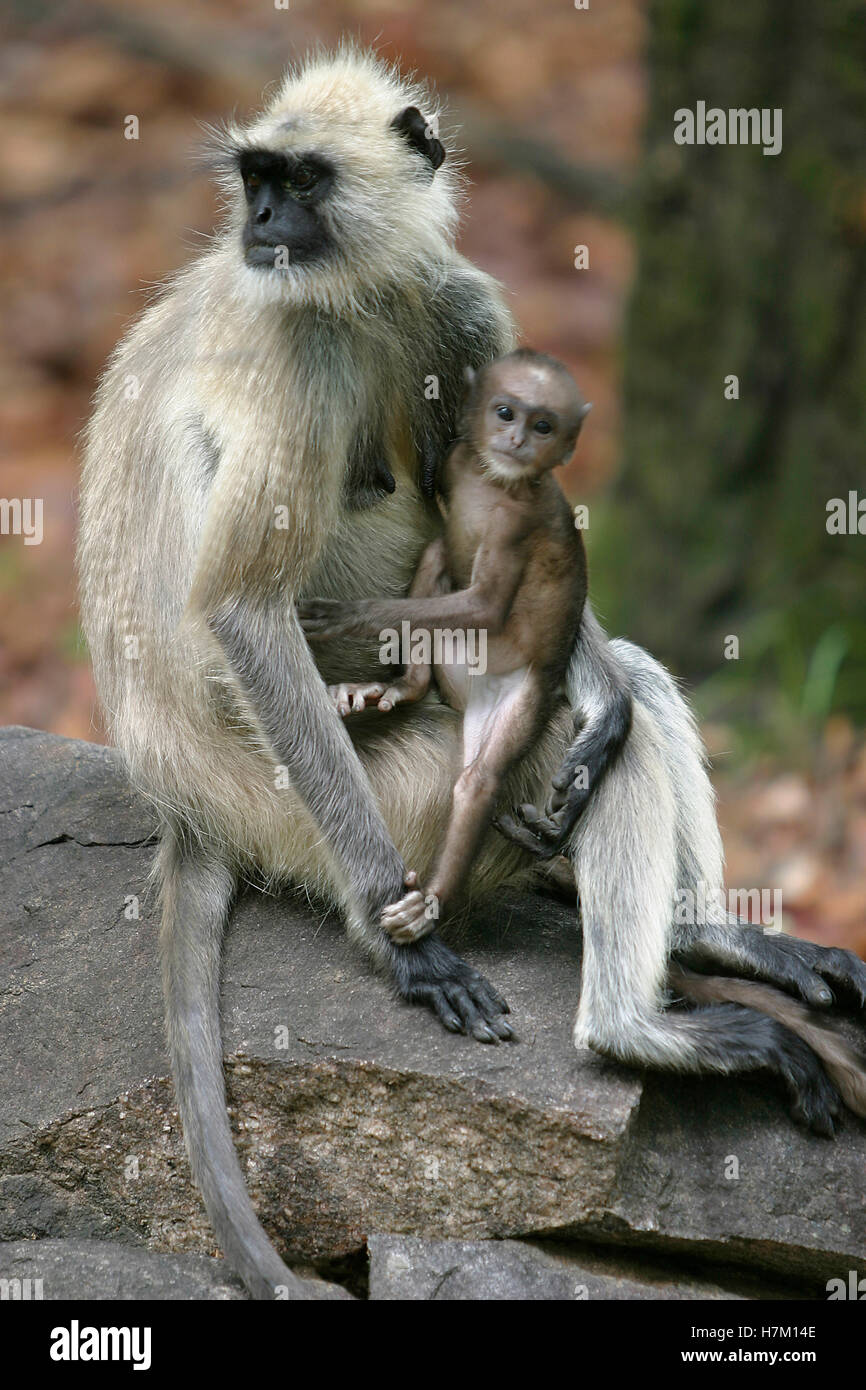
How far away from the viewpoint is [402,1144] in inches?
157

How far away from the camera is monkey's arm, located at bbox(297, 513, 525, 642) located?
415 cm

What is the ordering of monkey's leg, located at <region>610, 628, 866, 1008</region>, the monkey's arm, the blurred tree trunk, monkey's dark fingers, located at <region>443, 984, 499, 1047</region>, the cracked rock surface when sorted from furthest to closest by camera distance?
1. the blurred tree trunk
2. monkey's leg, located at <region>610, 628, 866, 1008</region>
3. the monkey's arm
4. monkey's dark fingers, located at <region>443, 984, 499, 1047</region>
5. the cracked rock surface

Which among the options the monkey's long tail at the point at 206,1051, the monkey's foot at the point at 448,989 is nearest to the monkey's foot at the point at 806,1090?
the monkey's foot at the point at 448,989

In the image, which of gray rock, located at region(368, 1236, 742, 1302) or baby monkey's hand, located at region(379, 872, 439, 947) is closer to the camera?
gray rock, located at region(368, 1236, 742, 1302)

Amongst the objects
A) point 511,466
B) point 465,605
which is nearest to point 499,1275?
point 465,605

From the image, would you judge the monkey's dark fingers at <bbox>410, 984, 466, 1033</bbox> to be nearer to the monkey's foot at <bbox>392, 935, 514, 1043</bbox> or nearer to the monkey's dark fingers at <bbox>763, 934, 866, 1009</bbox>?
the monkey's foot at <bbox>392, 935, 514, 1043</bbox>

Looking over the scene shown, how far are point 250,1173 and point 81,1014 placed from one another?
65cm

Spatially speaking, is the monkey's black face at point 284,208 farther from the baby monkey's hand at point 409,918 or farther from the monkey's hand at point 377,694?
the baby monkey's hand at point 409,918

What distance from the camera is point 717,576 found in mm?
8312

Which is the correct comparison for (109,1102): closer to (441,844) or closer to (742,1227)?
(441,844)

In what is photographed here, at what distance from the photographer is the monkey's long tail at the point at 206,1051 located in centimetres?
367

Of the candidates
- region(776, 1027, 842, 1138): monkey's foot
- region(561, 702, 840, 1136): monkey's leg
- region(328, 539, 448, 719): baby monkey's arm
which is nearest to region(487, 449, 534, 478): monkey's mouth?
region(328, 539, 448, 719): baby monkey's arm

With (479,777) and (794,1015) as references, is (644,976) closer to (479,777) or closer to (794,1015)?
(794,1015)

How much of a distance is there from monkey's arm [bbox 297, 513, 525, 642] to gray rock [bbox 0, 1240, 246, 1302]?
1598mm
